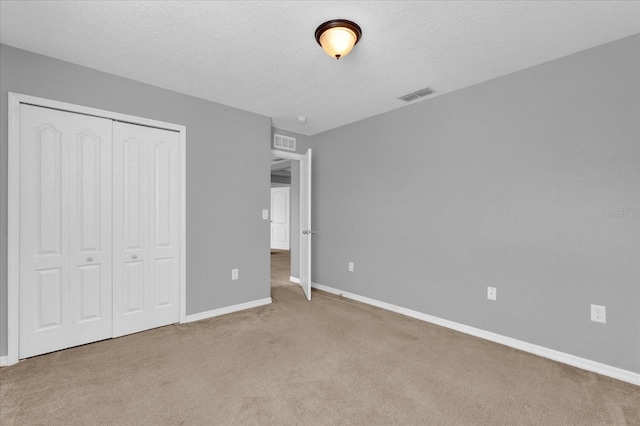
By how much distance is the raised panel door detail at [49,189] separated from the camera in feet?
8.41

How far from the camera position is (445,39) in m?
2.29

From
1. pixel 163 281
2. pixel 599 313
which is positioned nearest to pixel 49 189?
pixel 163 281

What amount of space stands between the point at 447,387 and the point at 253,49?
9.60 feet

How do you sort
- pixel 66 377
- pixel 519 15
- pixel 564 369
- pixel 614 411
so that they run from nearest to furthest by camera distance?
pixel 614 411 < pixel 519 15 < pixel 66 377 < pixel 564 369

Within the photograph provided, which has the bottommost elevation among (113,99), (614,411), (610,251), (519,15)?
(614,411)

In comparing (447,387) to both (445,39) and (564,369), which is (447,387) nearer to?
(564,369)

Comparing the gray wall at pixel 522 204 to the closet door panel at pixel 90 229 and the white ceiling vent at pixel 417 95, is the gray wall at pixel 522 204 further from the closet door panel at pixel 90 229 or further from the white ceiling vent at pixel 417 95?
the closet door panel at pixel 90 229

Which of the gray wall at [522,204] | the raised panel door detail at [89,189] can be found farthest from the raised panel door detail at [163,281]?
the gray wall at [522,204]

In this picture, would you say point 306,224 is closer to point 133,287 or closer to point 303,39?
point 133,287

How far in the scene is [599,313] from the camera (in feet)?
7.83

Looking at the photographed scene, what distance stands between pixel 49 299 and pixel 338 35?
A: 3172mm

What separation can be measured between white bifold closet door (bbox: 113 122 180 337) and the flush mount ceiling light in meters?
2.01

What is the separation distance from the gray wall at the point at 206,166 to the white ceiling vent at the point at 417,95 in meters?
1.77

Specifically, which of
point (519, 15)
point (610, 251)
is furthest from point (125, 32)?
point (610, 251)
